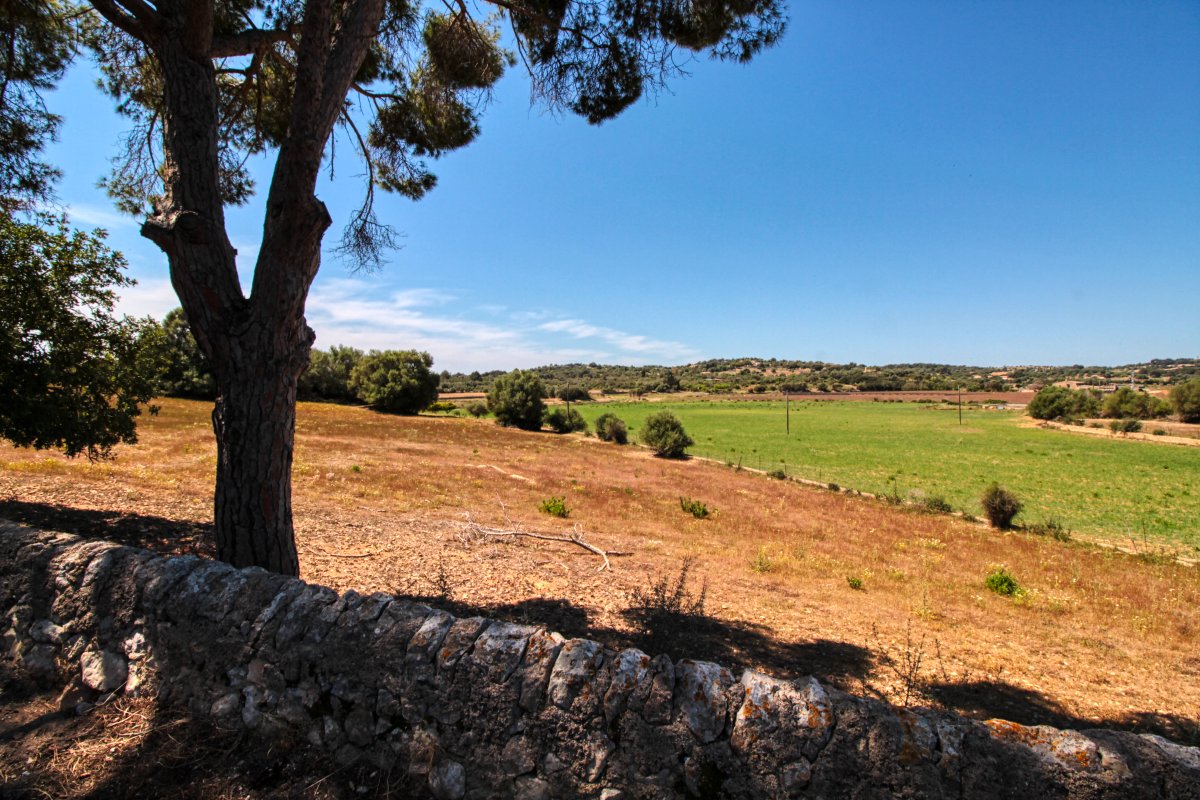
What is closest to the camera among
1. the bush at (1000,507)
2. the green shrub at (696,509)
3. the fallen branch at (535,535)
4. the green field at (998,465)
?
the fallen branch at (535,535)

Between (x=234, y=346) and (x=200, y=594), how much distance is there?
2052mm

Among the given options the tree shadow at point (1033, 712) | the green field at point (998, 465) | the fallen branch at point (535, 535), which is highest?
the fallen branch at point (535, 535)

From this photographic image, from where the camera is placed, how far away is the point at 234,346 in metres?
4.09

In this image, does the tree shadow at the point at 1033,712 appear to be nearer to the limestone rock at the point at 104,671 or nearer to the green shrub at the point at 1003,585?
the green shrub at the point at 1003,585

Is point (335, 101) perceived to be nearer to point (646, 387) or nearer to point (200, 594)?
point (200, 594)

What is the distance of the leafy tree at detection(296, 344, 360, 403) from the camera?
5572 centimetres

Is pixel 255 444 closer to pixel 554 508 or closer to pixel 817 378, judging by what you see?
pixel 554 508

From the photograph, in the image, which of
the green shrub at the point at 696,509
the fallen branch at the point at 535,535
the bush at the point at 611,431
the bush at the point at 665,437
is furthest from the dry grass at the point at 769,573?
the bush at the point at 611,431

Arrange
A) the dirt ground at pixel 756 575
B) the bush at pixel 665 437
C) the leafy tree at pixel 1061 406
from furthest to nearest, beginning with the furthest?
the leafy tree at pixel 1061 406
the bush at pixel 665 437
the dirt ground at pixel 756 575

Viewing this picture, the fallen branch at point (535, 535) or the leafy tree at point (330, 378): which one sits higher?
the leafy tree at point (330, 378)

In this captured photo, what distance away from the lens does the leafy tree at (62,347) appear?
592 centimetres

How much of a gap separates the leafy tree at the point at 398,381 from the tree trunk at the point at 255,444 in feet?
151

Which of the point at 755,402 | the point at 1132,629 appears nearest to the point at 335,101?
the point at 1132,629

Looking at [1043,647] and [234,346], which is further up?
[234,346]
